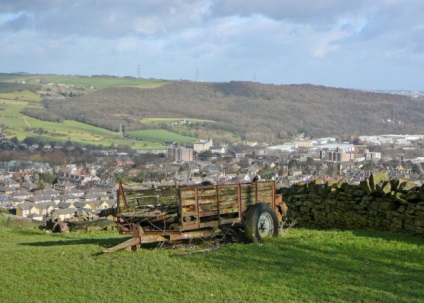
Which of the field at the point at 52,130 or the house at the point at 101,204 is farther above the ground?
the field at the point at 52,130

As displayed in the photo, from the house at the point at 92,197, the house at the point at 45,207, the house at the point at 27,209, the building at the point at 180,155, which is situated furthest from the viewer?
the building at the point at 180,155

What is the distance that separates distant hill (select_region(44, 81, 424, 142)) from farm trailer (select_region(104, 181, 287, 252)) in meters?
71.7

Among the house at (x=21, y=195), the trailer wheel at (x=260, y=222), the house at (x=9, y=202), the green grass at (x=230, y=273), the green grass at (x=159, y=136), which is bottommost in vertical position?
the house at (x=9, y=202)

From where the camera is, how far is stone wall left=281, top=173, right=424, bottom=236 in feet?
43.7

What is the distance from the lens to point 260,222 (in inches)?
479

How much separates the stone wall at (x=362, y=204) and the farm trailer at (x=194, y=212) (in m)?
3.00

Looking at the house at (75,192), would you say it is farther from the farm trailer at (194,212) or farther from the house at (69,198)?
the farm trailer at (194,212)

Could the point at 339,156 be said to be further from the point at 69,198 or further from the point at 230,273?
the point at 230,273

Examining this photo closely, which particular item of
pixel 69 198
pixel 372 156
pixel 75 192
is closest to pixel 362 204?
pixel 69 198

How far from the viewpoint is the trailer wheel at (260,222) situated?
38.8ft

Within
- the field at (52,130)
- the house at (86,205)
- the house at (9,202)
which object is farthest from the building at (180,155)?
the house at (86,205)

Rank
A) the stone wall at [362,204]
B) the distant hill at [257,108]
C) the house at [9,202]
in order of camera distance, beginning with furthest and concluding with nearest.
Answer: the distant hill at [257,108] → the house at [9,202] → the stone wall at [362,204]

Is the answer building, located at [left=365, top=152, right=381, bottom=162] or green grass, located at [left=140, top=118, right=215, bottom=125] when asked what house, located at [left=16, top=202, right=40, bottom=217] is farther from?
green grass, located at [left=140, top=118, right=215, bottom=125]

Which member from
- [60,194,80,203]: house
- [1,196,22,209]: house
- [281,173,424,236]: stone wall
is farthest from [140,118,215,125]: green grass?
[281,173,424,236]: stone wall
